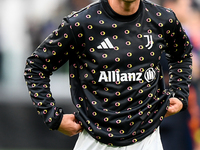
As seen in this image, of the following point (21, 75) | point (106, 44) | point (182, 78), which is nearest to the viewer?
point (106, 44)

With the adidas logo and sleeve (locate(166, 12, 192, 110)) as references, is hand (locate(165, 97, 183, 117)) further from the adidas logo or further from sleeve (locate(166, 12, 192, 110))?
the adidas logo


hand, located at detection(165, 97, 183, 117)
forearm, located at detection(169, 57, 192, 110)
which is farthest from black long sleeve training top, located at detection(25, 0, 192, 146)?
forearm, located at detection(169, 57, 192, 110)

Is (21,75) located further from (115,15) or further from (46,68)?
(115,15)

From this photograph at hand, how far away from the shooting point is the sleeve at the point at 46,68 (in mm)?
2000

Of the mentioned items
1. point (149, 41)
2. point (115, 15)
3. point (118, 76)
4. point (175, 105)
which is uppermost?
point (115, 15)

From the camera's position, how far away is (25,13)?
535cm

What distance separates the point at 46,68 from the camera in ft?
6.74

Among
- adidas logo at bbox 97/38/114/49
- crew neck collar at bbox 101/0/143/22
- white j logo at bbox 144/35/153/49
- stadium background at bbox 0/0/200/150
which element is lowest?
stadium background at bbox 0/0/200/150

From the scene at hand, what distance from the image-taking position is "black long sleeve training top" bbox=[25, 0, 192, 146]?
1975 millimetres

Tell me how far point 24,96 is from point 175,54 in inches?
125

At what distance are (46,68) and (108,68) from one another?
1.08 feet

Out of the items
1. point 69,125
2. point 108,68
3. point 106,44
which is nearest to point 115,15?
point 106,44

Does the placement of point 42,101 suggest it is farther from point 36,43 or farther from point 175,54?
point 36,43

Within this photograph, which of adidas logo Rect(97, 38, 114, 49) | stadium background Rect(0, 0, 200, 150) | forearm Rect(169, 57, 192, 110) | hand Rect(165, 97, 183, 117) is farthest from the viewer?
stadium background Rect(0, 0, 200, 150)
